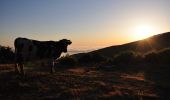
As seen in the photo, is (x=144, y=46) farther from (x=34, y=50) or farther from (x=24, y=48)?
(x=24, y=48)

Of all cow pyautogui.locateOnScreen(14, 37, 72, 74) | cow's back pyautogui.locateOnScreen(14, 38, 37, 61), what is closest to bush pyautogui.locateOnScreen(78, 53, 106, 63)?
cow pyautogui.locateOnScreen(14, 37, 72, 74)

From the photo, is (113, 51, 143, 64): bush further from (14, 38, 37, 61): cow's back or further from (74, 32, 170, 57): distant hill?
(74, 32, 170, 57): distant hill

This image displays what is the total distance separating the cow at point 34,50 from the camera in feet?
64.3

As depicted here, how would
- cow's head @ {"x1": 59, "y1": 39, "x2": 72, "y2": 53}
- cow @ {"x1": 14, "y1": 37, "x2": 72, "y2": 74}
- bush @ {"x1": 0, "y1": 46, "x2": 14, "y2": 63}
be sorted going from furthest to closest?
bush @ {"x1": 0, "y1": 46, "x2": 14, "y2": 63}
cow's head @ {"x1": 59, "y1": 39, "x2": 72, "y2": 53}
cow @ {"x1": 14, "y1": 37, "x2": 72, "y2": 74}

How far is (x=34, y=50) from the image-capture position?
2012cm

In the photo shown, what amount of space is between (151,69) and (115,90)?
11.6 metres

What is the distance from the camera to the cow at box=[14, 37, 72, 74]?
1961cm

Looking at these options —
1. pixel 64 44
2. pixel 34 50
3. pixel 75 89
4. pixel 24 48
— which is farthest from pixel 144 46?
pixel 75 89

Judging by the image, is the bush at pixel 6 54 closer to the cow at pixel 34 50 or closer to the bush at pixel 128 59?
the bush at pixel 128 59

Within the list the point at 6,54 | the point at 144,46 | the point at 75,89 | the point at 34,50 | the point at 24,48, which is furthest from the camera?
the point at 144,46

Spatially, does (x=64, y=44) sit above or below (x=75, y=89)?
above

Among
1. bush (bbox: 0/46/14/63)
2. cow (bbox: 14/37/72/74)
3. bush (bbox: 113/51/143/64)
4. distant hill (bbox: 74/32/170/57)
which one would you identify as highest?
distant hill (bbox: 74/32/170/57)

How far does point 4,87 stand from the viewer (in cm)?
1463

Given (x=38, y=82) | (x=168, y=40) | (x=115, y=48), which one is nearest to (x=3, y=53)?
(x=38, y=82)
